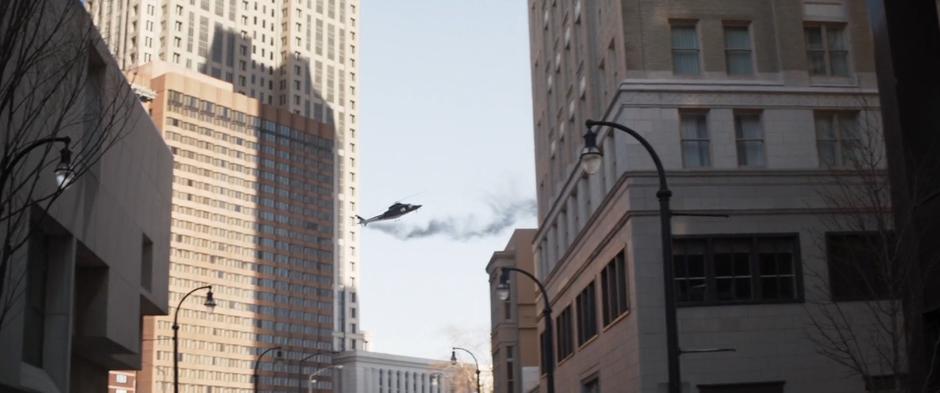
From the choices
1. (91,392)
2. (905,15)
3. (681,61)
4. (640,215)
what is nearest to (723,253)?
(640,215)

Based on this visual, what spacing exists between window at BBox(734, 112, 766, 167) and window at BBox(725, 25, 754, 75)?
62.8 inches

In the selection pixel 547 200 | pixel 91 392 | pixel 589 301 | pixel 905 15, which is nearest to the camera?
pixel 905 15

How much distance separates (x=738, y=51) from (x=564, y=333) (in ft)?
60.9

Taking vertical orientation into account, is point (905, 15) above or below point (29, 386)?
above

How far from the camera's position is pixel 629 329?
134 ft

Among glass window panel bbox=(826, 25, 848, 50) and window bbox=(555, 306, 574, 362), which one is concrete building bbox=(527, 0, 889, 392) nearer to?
glass window panel bbox=(826, 25, 848, 50)

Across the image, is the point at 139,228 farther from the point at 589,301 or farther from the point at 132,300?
the point at 589,301

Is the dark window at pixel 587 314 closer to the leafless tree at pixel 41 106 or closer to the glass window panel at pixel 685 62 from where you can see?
the glass window panel at pixel 685 62

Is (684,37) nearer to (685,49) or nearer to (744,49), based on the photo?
(685,49)

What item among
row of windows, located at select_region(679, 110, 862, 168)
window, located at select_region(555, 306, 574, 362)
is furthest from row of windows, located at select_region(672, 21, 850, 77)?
window, located at select_region(555, 306, 574, 362)

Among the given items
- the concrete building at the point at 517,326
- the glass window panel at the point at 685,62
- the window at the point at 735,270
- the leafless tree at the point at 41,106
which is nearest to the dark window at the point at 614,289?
the window at the point at 735,270

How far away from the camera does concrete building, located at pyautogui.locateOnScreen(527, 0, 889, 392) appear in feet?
129

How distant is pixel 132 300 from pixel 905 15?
27282mm

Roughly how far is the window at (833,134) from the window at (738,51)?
115 inches
